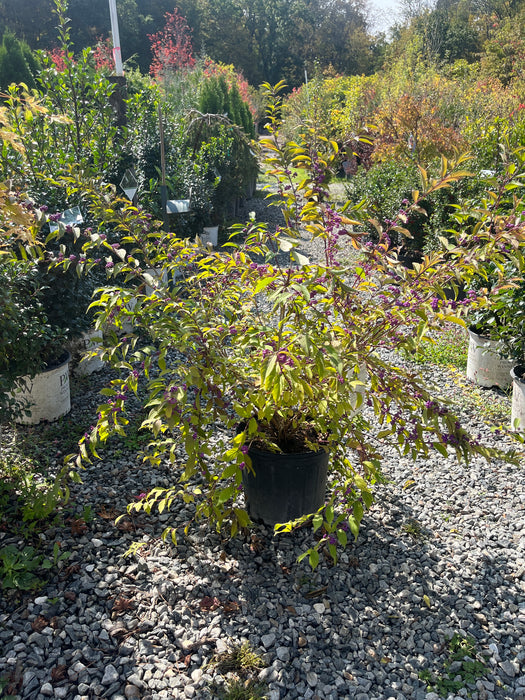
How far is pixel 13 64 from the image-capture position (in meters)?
13.6

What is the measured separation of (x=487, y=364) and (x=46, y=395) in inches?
112

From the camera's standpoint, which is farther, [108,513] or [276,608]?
[108,513]

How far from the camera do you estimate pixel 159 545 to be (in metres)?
2.20

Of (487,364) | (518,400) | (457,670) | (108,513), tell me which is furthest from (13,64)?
(457,670)

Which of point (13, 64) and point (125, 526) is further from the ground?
point (13, 64)

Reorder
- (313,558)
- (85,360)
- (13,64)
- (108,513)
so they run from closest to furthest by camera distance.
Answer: (313,558)
(108,513)
(85,360)
(13,64)

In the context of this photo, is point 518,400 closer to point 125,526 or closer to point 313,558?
point 313,558

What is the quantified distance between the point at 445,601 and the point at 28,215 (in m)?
2.13

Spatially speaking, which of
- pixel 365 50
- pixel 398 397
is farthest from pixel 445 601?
pixel 365 50

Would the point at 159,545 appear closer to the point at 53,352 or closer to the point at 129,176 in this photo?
the point at 53,352

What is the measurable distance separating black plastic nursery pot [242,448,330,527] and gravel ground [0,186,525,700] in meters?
0.11

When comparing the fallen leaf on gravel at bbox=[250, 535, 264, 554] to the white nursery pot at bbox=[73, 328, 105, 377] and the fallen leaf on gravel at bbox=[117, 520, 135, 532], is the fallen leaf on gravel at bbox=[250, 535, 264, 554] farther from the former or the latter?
the white nursery pot at bbox=[73, 328, 105, 377]

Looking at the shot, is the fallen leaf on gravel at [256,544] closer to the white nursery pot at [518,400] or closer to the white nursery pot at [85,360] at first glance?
the white nursery pot at [518,400]

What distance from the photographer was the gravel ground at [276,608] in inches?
66.4
